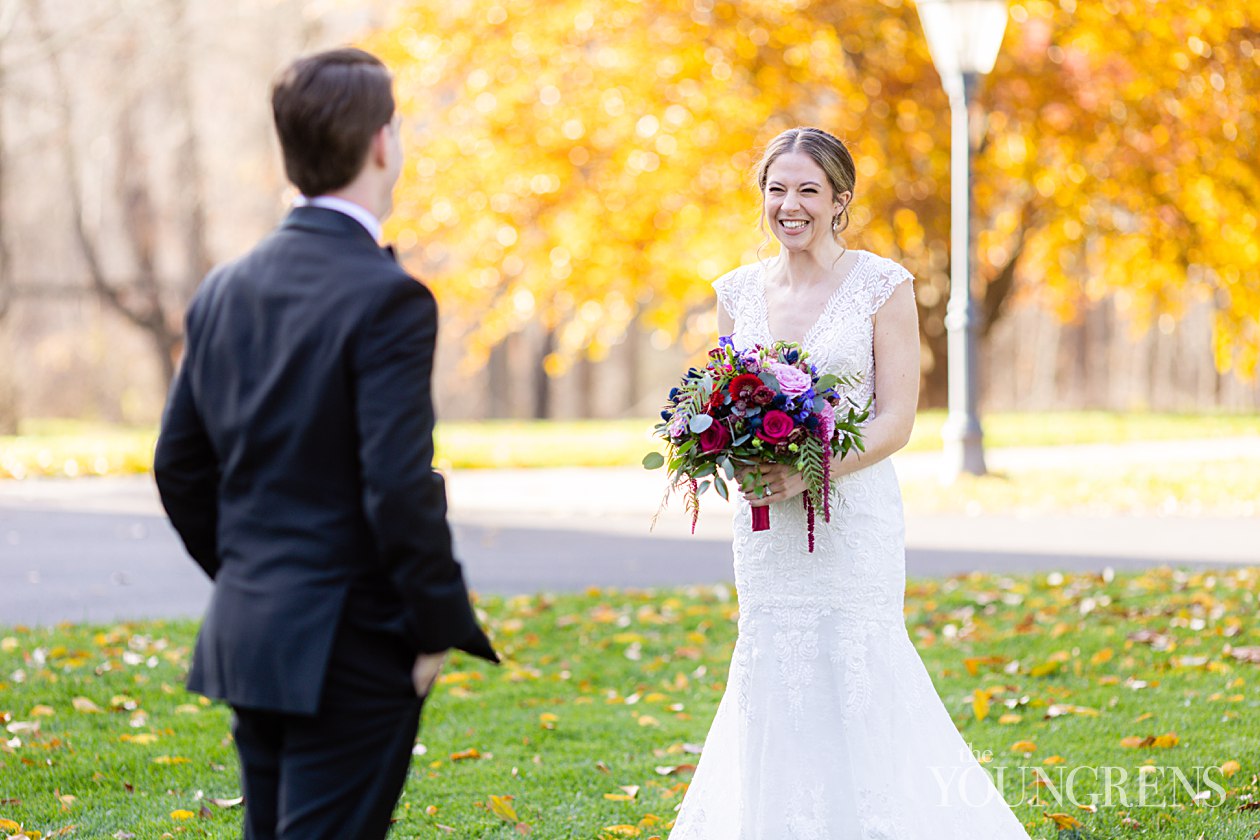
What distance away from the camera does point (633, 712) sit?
6.45 meters

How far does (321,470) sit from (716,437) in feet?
4.82

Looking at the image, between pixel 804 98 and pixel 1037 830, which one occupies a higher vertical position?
pixel 804 98

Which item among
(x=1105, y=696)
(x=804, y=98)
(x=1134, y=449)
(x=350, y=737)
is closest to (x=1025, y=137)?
(x=804, y=98)

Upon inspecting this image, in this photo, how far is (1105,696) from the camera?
6.34 meters

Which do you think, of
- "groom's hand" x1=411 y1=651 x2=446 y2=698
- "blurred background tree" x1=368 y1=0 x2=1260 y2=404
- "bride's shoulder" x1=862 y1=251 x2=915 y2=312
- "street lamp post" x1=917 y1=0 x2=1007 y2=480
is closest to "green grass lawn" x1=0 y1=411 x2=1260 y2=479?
"blurred background tree" x1=368 y1=0 x2=1260 y2=404

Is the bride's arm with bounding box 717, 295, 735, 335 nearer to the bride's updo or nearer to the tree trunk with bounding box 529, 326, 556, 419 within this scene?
the bride's updo

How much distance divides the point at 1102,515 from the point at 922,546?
2375 millimetres

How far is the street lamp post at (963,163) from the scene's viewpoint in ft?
43.1

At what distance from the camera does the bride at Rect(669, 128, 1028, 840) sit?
4000 mm

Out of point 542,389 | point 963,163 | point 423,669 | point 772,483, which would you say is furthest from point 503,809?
point 542,389

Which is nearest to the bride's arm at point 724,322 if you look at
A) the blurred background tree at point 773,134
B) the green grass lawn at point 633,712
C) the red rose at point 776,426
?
the red rose at point 776,426

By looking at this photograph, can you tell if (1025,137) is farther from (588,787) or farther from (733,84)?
(588,787)

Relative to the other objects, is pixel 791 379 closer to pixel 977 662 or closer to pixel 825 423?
pixel 825 423

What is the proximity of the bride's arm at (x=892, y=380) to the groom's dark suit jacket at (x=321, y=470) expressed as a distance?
169 cm
